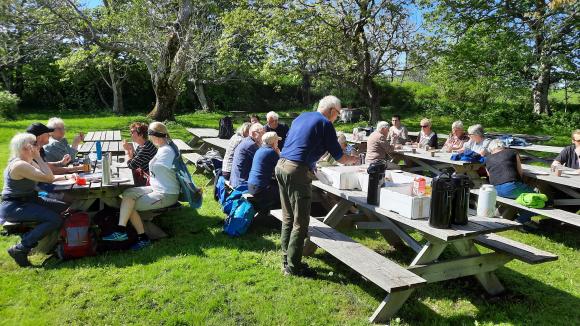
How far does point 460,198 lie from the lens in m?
3.25

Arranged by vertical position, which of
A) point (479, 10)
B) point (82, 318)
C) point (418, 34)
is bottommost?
point (82, 318)

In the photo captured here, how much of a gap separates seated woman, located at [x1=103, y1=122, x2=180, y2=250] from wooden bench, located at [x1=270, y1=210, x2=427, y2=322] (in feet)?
5.67

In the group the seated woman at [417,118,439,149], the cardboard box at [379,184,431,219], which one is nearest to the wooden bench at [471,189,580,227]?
the cardboard box at [379,184,431,219]

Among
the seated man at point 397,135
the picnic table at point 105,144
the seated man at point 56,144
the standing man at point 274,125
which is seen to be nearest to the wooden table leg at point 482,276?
the standing man at point 274,125

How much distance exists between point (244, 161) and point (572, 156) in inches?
176

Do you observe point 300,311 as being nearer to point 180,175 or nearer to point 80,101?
point 180,175

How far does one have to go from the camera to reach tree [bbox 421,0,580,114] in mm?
14727

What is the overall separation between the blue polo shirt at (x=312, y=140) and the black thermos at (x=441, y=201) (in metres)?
0.91

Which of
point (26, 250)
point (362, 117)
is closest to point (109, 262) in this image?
point (26, 250)

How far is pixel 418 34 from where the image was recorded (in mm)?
13906

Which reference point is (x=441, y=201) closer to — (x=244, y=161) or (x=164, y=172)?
(x=164, y=172)

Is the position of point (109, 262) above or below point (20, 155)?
below

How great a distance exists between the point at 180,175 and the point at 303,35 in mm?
9953

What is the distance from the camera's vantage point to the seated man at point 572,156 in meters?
5.99
